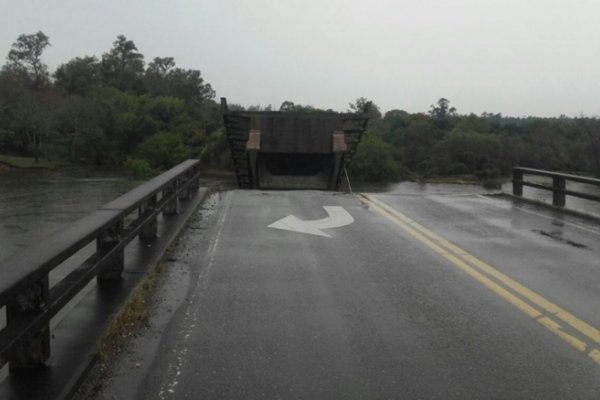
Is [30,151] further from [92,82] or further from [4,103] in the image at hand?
[92,82]

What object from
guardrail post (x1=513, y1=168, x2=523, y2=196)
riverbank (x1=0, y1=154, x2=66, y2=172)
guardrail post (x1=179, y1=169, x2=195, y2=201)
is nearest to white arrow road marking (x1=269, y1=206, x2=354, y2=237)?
guardrail post (x1=179, y1=169, x2=195, y2=201)

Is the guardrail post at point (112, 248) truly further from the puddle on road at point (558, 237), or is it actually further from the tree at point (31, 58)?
the tree at point (31, 58)

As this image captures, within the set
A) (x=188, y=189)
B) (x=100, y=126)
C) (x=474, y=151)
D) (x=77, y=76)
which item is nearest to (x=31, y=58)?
(x=77, y=76)

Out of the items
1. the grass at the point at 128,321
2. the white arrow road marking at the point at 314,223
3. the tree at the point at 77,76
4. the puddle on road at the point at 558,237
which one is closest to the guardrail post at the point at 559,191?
the puddle on road at the point at 558,237

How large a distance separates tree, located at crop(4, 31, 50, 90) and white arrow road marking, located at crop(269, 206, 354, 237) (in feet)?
406

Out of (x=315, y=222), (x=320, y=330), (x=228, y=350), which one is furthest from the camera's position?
(x=315, y=222)

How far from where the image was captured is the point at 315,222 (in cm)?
1103

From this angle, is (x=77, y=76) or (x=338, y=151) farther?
(x=77, y=76)

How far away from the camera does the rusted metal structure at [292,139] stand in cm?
3209

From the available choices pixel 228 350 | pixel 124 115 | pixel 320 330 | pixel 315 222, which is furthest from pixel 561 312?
pixel 124 115

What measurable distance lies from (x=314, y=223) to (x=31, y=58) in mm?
134164

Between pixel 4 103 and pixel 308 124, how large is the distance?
220 ft

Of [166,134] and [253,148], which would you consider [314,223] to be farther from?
[166,134]

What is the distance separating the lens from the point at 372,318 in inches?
208
